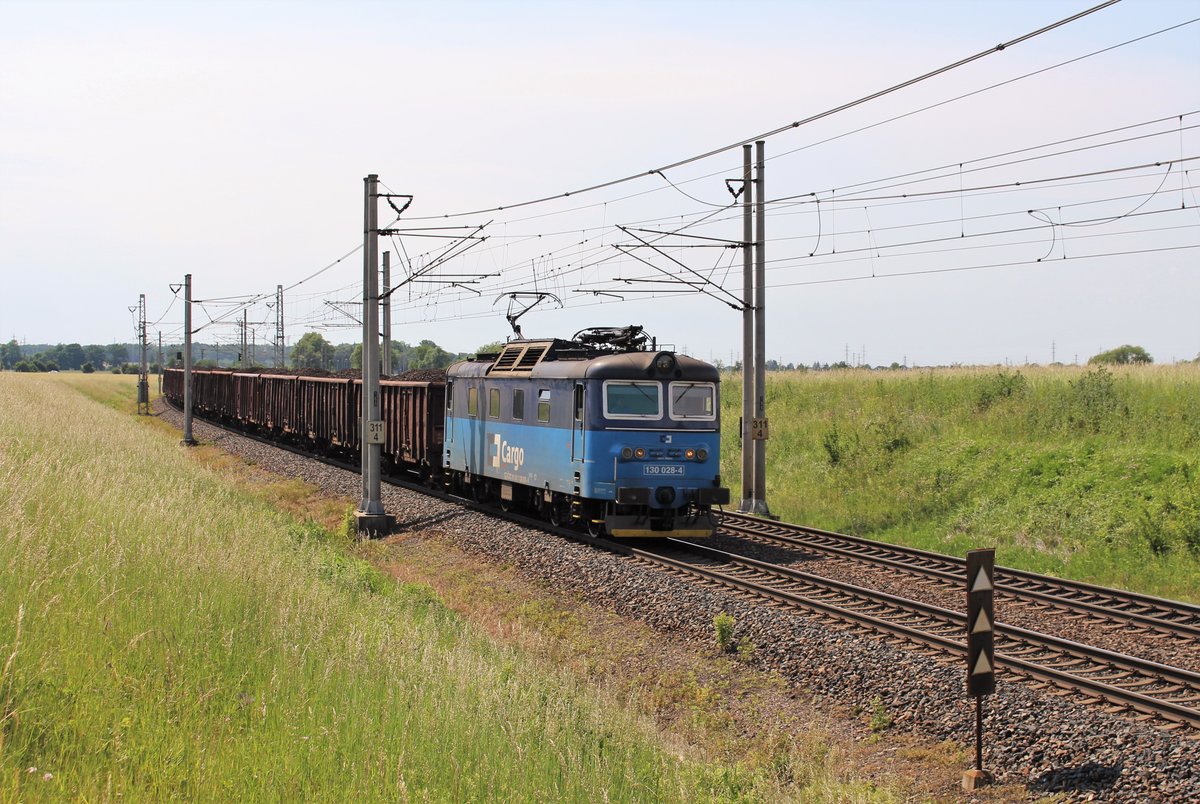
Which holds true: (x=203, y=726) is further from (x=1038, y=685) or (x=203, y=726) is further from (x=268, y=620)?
(x=1038, y=685)

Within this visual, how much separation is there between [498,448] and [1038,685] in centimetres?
1250

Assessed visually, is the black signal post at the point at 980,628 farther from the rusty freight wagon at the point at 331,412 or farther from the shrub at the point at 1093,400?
the rusty freight wagon at the point at 331,412

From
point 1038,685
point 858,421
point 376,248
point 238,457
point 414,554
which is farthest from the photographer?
point 238,457

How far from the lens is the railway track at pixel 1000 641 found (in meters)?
8.95

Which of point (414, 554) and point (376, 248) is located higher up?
point (376, 248)

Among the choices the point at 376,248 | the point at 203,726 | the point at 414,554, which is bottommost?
the point at 414,554

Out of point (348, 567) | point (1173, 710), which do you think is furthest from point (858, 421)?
point (1173, 710)

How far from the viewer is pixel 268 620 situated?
25.8 ft

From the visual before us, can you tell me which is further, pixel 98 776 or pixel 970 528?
pixel 970 528

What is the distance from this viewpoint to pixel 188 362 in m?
40.7

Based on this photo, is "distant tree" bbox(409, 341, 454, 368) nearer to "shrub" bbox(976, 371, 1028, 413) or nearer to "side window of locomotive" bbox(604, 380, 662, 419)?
"shrub" bbox(976, 371, 1028, 413)

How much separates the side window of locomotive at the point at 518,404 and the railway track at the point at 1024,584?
4310 mm

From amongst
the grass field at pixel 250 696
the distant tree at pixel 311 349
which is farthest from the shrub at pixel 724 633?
the distant tree at pixel 311 349

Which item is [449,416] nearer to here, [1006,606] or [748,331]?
[748,331]
